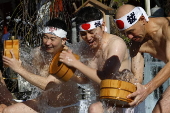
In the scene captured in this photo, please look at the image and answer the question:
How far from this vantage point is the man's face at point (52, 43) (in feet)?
19.4

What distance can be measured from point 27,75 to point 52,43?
0.65m

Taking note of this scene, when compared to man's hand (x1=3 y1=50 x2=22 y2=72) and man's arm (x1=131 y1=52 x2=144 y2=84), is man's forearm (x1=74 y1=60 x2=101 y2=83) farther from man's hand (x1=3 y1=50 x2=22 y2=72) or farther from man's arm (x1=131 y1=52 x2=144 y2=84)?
man's hand (x1=3 y1=50 x2=22 y2=72)

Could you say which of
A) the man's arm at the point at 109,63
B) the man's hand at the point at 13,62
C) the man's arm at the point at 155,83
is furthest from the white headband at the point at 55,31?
the man's arm at the point at 155,83

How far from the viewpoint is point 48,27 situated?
6.02 m

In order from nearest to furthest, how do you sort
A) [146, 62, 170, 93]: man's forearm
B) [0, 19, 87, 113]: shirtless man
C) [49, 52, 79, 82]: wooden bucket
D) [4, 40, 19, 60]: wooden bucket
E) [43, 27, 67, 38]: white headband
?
[146, 62, 170, 93]: man's forearm
[49, 52, 79, 82]: wooden bucket
[4, 40, 19, 60]: wooden bucket
[0, 19, 87, 113]: shirtless man
[43, 27, 67, 38]: white headband

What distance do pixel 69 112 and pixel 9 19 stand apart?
560 centimetres

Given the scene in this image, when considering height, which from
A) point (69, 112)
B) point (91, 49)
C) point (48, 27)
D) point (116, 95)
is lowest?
point (69, 112)

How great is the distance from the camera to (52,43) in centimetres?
592

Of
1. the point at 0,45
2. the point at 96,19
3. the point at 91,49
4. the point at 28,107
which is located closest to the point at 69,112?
the point at 28,107

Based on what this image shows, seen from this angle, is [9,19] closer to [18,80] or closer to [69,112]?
[18,80]

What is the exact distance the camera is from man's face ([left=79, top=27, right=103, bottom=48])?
5.30m

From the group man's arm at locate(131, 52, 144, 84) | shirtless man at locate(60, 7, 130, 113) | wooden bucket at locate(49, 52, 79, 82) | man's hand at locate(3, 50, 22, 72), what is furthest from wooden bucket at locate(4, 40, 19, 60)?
man's arm at locate(131, 52, 144, 84)

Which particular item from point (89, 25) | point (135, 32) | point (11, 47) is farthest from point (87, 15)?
point (11, 47)

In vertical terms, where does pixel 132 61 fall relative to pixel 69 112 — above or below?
above
